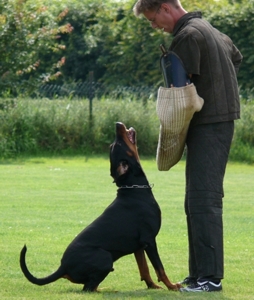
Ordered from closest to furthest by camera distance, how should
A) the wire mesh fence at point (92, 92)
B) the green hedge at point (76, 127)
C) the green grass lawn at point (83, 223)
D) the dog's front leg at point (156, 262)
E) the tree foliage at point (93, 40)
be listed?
1. the dog's front leg at point (156, 262)
2. the green grass lawn at point (83, 223)
3. the green hedge at point (76, 127)
4. the tree foliage at point (93, 40)
5. the wire mesh fence at point (92, 92)

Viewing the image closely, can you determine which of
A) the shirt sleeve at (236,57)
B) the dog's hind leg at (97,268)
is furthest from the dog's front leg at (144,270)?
the shirt sleeve at (236,57)

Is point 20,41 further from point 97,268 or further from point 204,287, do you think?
point 204,287

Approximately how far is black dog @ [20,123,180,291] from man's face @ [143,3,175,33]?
2.80ft

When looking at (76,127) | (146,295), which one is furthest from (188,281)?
(76,127)

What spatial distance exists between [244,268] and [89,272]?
1.64m

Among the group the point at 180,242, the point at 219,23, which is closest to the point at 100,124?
the point at 219,23

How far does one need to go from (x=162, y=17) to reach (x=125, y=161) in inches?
44.2

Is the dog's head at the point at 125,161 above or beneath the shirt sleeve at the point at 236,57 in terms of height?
beneath

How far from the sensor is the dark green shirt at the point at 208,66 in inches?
218

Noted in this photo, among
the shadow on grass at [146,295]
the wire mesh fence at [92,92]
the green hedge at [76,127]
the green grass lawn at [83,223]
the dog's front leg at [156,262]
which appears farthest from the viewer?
the wire mesh fence at [92,92]

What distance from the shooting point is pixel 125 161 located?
5.99 m

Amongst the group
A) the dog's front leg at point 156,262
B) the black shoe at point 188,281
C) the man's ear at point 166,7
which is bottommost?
the black shoe at point 188,281

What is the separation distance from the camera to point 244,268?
6.71 metres

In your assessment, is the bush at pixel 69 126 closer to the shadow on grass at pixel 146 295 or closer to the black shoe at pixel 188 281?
the black shoe at pixel 188 281
